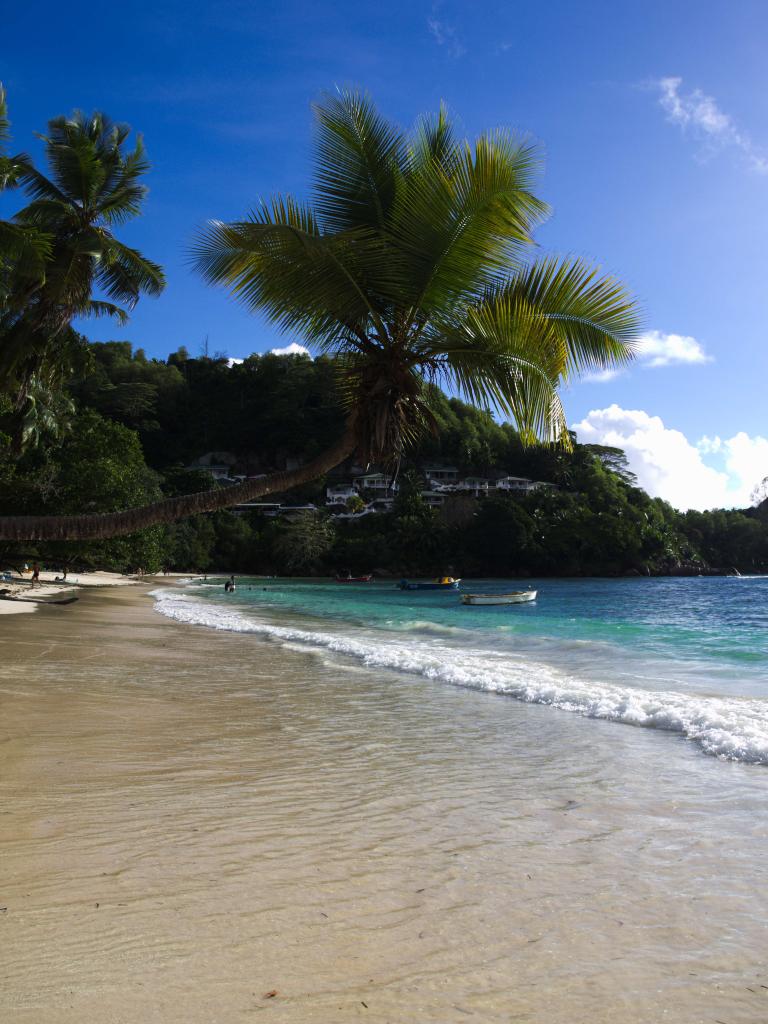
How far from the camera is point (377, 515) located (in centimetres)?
8744

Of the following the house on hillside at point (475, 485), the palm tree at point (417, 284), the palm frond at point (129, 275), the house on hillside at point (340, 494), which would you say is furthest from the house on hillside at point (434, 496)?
the palm tree at point (417, 284)

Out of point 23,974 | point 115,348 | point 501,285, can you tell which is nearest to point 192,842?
point 23,974

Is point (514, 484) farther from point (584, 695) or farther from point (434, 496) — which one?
point (584, 695)

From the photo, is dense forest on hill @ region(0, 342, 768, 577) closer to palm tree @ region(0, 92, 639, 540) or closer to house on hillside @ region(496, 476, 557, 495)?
house on hillside @ region(496, 476, 557, 495)

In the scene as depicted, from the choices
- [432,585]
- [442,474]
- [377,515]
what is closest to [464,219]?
[432,585]

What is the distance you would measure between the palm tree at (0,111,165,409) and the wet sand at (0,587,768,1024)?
10982 millimetres

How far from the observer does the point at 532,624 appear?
25.1 meters

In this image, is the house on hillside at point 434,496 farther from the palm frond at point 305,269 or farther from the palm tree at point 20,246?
the palm frond at point 305,269

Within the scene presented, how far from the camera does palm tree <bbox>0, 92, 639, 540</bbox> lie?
6.94m

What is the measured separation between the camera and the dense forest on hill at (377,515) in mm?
81188

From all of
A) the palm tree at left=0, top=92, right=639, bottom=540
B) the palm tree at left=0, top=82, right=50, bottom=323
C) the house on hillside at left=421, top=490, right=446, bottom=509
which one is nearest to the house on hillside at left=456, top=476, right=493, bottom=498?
the house on hillside at left=421, top=490, right=446, bottom=509

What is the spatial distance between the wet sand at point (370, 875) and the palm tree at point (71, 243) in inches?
432

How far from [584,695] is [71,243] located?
14.4 metres

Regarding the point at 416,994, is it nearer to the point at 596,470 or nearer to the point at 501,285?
the point at 501,285
